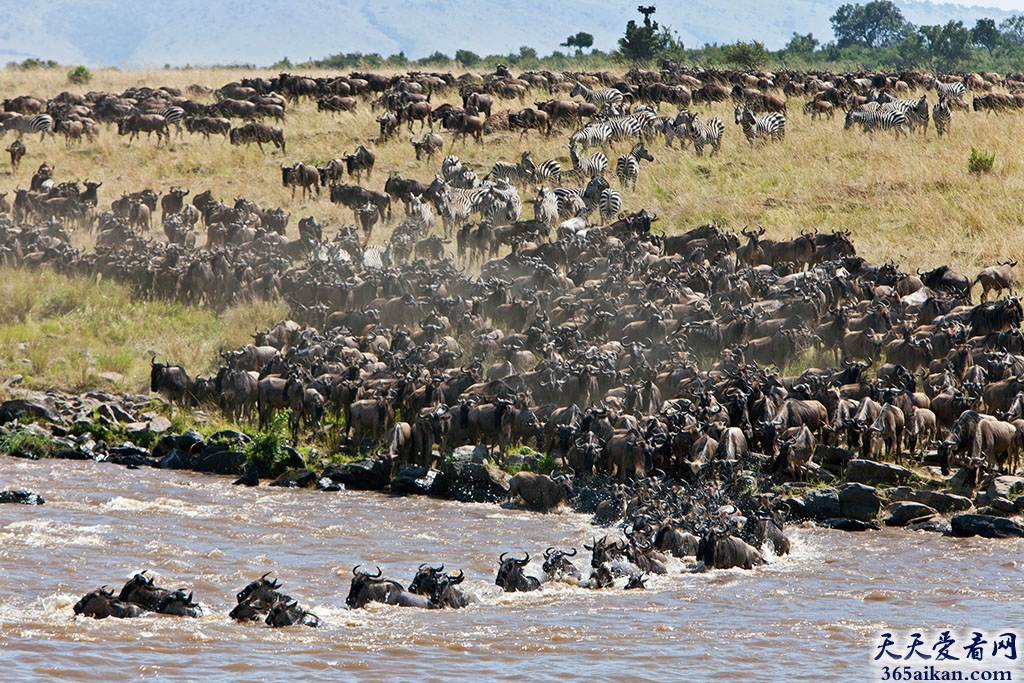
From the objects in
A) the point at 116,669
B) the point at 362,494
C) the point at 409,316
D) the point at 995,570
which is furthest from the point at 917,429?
the point at 116,669

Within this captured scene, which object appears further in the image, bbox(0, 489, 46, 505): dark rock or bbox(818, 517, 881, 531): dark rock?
bbox(0, 489, 46, 505): dark rock

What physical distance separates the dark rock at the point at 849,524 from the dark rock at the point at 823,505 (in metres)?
0.15

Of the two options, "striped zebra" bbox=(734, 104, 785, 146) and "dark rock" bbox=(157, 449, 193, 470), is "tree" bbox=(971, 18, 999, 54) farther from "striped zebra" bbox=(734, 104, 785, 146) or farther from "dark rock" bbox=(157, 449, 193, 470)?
"dark rock" bbox=(157, 449, 193, 470)

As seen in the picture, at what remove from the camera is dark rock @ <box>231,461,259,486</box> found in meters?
16.4

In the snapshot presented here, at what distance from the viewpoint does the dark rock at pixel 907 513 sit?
1437 centimetres

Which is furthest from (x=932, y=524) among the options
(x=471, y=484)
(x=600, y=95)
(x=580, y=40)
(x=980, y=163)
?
(x=580, y=40)

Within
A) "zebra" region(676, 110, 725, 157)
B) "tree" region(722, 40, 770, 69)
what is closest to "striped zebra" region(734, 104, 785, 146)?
"zebra" region(676, 110, 725, 157)

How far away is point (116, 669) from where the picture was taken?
371 inches

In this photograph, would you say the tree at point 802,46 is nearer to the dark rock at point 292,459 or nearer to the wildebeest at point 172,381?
the wildebeest at point 172,381

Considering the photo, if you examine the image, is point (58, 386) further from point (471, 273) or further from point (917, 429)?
point (917, 429)

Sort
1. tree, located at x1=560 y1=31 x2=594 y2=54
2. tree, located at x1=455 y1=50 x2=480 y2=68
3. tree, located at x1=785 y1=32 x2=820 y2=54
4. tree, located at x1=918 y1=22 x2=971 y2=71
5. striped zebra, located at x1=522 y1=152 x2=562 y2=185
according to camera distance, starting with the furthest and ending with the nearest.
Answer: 1. tree, located at x1=785 y1=32 x2=820 y2=54
2. tree, located at x1=560 y1=31 x2=594 y2=54
3. tree, located at x1=918 y1=22 x2=971 y2=71
4. tree, located at x1=455 y1=50 x2=480 y2=68
5. striped zebra, located at x1=522 y1=152 x2=562 y2=185

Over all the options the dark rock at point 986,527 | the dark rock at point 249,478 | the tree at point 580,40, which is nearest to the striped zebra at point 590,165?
the dark rock at point 249,478

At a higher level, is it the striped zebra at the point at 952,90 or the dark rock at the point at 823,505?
the striped zebra at the point at 952,90

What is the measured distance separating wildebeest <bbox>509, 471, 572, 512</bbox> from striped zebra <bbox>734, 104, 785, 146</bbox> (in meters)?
20.0
